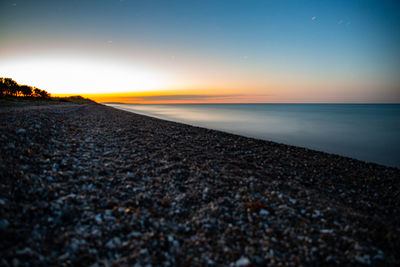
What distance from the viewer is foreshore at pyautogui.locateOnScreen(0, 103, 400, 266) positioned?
14.9ft

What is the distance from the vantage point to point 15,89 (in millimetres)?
98375

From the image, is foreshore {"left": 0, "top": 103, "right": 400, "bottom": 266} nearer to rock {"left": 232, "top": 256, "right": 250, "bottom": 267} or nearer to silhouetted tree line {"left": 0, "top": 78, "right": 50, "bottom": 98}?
rock {"left": 232, "top": 256, "right": 250, "bottom": 267}

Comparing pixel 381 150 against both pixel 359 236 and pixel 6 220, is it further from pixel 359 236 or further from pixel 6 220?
pixel 6 220

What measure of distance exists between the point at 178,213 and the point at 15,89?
13754cm

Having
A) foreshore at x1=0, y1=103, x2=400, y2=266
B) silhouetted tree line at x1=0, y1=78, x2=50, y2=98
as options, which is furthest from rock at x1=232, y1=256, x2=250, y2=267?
A: silhouetted tree line at x1=0, y1=78, x2=50, y2=98

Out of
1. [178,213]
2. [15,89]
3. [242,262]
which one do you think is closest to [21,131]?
[178,213]

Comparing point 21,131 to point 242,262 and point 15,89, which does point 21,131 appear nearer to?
point 242,262

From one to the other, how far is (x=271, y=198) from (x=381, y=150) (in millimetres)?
25586

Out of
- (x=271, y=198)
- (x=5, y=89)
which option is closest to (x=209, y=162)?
(x=271, y=198)

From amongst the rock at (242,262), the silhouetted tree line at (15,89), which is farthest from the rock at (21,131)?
the silhouetted tree line at (15,89)

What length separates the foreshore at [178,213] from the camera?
453 cm

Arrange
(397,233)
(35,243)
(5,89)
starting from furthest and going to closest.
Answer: (5,89)
(397,233)
(35,243)

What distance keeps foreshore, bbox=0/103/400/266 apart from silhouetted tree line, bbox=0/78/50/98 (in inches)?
3852

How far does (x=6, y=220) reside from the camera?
458 centimetres
